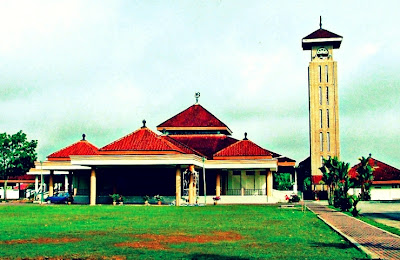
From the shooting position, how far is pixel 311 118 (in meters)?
78.9

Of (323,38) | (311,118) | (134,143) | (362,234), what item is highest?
(323,38)

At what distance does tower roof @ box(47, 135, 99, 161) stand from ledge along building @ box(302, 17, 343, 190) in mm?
30363

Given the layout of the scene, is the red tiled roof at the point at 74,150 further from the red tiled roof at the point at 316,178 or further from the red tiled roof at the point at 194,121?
the red tiled roof at the point at 316,178

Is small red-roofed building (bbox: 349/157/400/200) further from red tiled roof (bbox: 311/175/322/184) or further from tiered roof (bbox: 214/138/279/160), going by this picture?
tiered roof (bbox: 214/138/279/160)

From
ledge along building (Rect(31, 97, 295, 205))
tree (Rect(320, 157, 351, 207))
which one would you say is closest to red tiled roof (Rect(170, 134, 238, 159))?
ledge along building (Rect(31, 97, 295, 205))

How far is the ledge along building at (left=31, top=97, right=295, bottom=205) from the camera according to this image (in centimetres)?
5206

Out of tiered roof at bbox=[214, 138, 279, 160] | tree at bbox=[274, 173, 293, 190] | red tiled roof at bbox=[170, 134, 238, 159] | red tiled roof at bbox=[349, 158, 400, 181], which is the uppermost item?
red tiled roof at bbox=[170, 134, 238, 159]

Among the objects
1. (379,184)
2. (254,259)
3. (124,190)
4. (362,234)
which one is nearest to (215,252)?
(254,259)

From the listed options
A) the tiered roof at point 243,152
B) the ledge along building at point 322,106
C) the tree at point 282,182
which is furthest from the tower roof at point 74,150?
the tree at point 282,182

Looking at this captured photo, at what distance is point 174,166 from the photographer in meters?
54.3

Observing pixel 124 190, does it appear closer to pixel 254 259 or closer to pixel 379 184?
pixel 379 184

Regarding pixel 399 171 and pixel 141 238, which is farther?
pixel 399 171

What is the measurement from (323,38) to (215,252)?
67.4 metres

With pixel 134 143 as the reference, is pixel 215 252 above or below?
below
